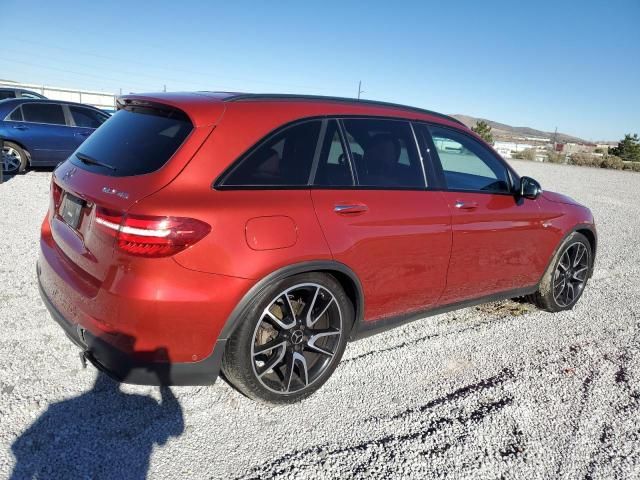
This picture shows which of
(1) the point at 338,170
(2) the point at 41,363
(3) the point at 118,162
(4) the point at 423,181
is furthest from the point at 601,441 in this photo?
(2) the point at 41,363

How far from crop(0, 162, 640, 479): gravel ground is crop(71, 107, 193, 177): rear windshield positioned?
1316 millimetres

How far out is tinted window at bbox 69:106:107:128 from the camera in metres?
10.2

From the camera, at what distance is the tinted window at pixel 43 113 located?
9.59m

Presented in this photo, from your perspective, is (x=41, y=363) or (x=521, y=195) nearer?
(x=41, y=363)

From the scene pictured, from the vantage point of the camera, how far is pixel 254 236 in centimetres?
247

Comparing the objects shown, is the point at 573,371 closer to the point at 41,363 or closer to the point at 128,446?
the point at 128,446

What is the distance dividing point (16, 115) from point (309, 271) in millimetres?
9254

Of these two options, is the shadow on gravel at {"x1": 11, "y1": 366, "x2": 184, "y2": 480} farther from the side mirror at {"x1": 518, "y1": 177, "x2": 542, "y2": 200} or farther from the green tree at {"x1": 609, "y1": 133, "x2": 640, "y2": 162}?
the green tree at {"x1": 609, "y1": 133, "x2": 640, "y2": 162}

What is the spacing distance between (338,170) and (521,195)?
1818 mm

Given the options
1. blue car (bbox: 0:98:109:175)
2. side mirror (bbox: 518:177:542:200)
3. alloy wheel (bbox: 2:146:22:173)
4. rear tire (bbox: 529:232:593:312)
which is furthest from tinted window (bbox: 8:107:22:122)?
rear tire (bbox: 529:232:593:312)

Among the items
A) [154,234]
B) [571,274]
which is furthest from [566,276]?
[154,234]

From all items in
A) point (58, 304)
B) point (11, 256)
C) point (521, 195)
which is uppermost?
point (521, 195)

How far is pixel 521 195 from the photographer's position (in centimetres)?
Answer: 396

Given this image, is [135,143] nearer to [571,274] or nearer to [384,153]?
[384,153]
